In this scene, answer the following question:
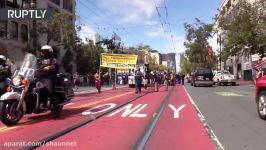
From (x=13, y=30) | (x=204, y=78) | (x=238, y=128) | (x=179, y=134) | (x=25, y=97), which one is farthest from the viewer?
(x=204, y=78)

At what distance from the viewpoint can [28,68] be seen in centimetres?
1237

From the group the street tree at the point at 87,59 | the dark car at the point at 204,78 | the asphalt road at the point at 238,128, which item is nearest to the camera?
the asphalt road at the point at 238,128

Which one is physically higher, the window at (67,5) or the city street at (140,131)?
the window at (67,5)

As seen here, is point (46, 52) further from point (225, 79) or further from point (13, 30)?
point (225, 79)

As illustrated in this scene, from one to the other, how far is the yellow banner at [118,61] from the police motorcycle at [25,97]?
1380 inches

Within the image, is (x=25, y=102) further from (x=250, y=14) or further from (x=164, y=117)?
(x=250, y=14)

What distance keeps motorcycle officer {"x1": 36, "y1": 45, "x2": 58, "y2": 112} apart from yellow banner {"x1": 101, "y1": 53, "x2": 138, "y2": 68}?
35.2m

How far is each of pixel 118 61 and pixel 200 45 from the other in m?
41.8

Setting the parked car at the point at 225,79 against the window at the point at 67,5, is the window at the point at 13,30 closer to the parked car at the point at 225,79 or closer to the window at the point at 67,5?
the window at the point at 67,5

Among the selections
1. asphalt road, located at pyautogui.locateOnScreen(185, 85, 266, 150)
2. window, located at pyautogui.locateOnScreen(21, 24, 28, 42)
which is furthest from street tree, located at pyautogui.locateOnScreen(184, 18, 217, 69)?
asphalt road, located at pyautogui.locateOnScreen(185, 85, 266, 150)

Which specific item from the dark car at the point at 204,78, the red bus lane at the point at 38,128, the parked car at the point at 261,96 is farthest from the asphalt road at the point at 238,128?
the dark car at the point at 204,78

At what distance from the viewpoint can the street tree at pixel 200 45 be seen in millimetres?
84500

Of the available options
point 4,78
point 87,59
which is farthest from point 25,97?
point 87,59

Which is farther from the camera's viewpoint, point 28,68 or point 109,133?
point 28,68
